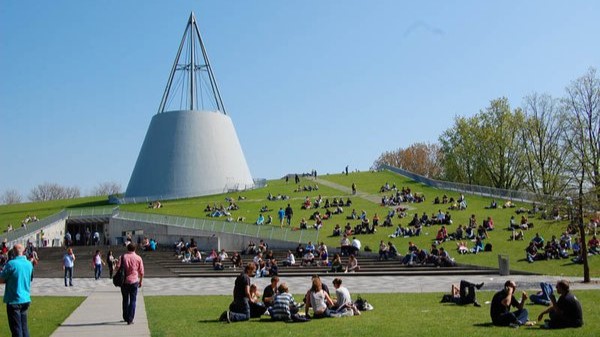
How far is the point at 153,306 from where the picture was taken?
1477 cm

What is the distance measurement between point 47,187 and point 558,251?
4102 inches

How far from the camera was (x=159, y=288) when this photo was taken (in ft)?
69.4

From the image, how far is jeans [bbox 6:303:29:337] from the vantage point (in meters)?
8.70

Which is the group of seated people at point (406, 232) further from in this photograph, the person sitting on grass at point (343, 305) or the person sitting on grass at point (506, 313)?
the person sitting on grass at point (506, 313)

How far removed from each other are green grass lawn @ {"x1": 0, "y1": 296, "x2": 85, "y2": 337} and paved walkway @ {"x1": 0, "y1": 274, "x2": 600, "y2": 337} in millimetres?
203

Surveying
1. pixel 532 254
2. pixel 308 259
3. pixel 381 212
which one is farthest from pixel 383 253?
pixel 381 212

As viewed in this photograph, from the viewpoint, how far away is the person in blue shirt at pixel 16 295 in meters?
8.72

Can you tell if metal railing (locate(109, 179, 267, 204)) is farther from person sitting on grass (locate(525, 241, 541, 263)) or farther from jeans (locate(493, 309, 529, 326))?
jeans (locate(493, 309, 529, 326))

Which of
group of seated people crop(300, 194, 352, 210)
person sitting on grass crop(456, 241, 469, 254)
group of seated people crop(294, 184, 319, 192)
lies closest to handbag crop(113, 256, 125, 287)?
person sitting on grass crop(456, 241, 469, 254)

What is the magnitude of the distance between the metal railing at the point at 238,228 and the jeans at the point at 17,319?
24.6m

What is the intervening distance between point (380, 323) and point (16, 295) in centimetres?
566

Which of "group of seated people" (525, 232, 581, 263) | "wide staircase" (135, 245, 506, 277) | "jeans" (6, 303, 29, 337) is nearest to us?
"jeans" (6, 303, 29, 337)

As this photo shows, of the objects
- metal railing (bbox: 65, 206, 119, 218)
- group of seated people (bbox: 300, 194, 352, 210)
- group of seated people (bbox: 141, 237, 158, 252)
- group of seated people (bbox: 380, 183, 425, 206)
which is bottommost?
group of seated people (bbox: 141, 237, 158, 252)

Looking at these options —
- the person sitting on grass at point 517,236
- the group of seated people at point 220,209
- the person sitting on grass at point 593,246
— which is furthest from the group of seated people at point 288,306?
the group of seated people at point 220,209
